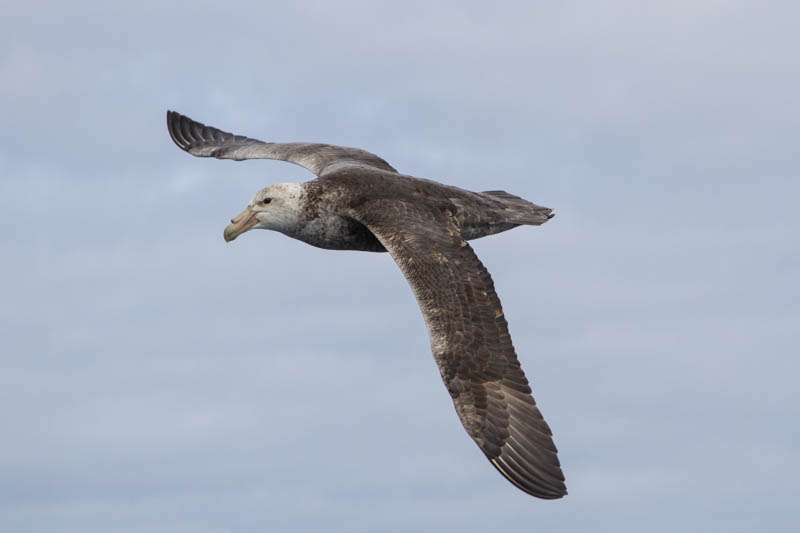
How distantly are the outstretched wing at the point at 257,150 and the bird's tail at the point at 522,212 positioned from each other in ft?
7.20

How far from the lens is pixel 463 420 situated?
16391mm

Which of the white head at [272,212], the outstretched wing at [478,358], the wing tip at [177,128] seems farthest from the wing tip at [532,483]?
the wing tip at [177,128]

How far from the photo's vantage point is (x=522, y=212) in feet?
66.6

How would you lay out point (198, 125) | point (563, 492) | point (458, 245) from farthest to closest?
point (198, 125) < point (458, 245) < point (563, 492)

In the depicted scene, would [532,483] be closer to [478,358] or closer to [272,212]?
[478,358]

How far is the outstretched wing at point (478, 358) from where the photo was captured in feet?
52.5

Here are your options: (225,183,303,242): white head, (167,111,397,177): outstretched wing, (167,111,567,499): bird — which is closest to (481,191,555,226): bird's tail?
(167,111,567,499): bird

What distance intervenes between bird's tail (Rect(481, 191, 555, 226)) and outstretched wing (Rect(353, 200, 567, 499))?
222cm

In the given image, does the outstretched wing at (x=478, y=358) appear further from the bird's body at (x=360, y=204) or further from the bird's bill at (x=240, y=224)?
the bird's bill at (x=240, y=224)

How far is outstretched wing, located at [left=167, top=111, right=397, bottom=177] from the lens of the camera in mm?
21781

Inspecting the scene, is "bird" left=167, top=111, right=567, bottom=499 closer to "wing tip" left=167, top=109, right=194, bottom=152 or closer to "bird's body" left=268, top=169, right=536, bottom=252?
"bird's body" left=268, top=169, right=536, bottom=252

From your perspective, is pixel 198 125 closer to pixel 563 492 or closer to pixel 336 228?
pixel 336 228

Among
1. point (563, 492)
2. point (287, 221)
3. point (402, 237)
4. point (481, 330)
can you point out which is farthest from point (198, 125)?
point (563, 492)

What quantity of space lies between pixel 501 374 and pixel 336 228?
3.98 metres
